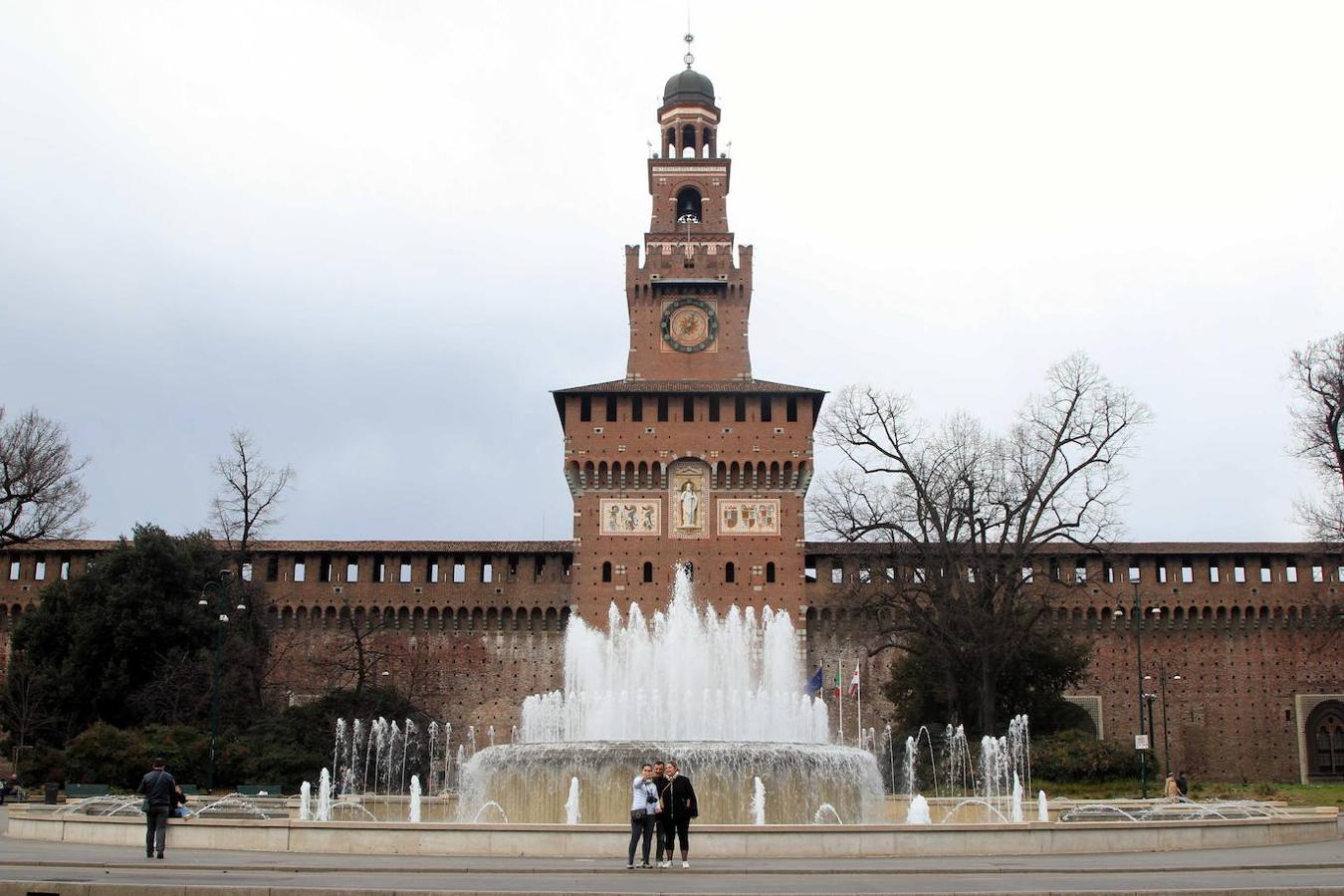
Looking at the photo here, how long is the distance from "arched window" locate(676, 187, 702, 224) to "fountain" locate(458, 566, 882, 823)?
45.6ft

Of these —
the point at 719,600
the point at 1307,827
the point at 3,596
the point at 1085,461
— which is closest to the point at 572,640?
the point at 719,600

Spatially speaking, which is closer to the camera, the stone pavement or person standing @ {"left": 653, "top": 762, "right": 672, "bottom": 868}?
the stone pavement

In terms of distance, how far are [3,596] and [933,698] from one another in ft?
105

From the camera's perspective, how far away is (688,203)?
170 feet

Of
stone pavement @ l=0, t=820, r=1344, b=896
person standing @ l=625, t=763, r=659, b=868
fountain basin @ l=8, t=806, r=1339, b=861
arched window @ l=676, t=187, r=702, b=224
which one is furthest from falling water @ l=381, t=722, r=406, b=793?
person standing @ l=625, t=763, r=659, b=868

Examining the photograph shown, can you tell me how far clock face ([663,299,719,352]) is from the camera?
49125mm

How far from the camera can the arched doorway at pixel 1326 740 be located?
160ft

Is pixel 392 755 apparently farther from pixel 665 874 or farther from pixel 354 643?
pixel 665 874

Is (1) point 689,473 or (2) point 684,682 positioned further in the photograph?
(1) point 689,473

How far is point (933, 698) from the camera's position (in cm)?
4278

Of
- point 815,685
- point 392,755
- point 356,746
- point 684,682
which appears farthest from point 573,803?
Result: point 815,685

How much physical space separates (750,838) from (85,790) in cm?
1992

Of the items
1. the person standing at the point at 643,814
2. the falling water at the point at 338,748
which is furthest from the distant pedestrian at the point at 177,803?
the falling water at the point at 338,748

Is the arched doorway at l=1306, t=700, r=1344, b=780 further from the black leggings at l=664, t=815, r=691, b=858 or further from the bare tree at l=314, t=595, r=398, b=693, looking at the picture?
the black leggings at l=664, t=815, r=691, b=858
